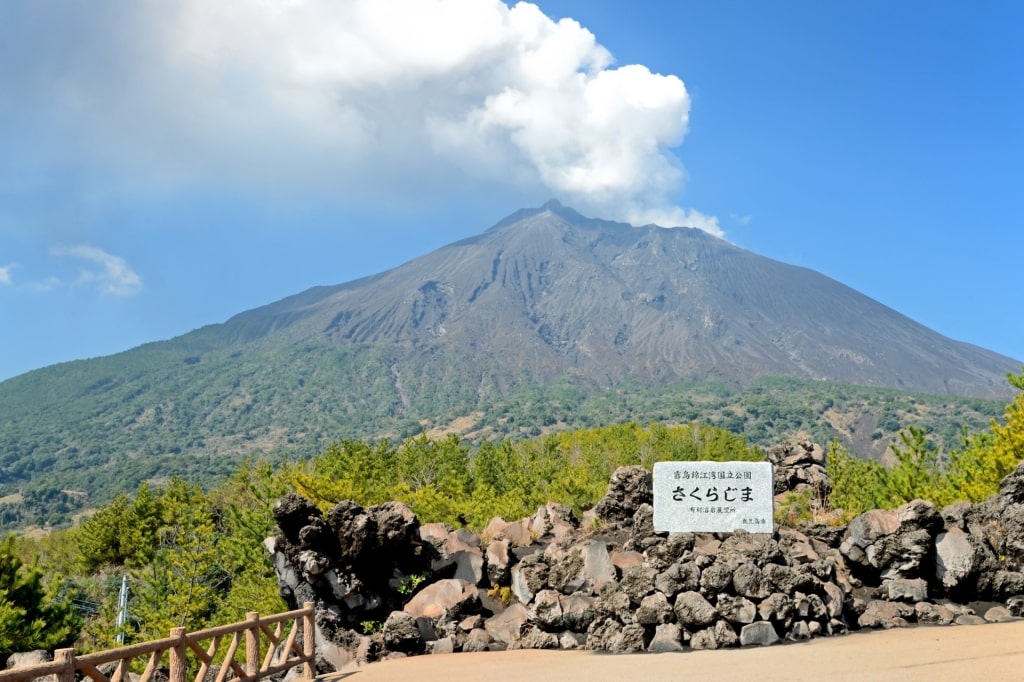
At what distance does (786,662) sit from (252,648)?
24.6ft

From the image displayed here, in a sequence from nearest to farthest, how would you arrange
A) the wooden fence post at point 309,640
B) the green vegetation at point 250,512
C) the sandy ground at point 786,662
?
the sandy ground at point 786,662, the wooden fence post at point 309,640, the green vegetation at point 250,512

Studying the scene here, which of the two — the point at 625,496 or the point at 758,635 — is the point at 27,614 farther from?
the point at 758,635

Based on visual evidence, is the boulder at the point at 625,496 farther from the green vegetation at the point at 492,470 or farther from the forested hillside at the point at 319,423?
the forested hillside at the point at 319,423

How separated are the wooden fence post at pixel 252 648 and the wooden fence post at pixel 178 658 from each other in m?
1.40

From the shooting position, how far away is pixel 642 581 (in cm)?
1412

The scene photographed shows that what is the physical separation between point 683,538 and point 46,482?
138351mm

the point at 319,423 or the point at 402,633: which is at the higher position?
the point at 319,423

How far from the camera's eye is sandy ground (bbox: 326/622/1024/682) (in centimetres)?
995

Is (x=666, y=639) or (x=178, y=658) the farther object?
(x=666, y=639)

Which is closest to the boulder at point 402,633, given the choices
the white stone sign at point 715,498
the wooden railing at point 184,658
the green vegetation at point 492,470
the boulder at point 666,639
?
the wooden railing at point 184,658

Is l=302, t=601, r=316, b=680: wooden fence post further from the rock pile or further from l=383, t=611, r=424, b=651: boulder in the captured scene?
l=383, t=611, r=424, b=651: boulder

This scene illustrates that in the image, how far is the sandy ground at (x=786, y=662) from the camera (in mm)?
9953

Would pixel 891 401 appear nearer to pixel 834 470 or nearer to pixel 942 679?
pixel 834 470

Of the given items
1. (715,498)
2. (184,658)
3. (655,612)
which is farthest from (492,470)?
(184,658)
